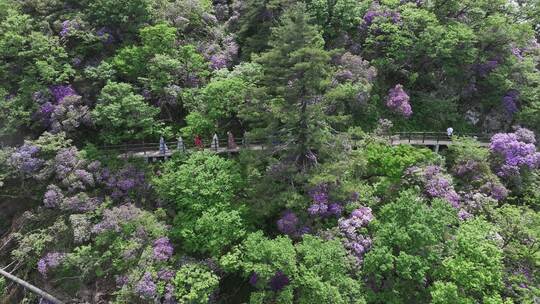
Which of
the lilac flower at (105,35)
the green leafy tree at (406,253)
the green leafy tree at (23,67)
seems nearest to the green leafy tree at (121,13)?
the lilac flower at (105,35)

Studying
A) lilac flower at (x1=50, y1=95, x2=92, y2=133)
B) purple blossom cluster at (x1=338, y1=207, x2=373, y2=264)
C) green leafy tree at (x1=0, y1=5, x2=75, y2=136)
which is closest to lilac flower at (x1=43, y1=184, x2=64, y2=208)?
lilac flower at (x1=50, y1=95, x2=92, y2=133)

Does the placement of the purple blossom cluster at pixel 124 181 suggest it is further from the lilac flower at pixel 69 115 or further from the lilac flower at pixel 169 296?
Answer: the lilac flower at pixel 169 296

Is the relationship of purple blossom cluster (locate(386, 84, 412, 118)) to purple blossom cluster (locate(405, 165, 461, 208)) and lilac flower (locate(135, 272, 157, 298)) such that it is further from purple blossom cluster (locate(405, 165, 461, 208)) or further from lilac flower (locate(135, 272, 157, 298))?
lilac flower (locate(135, 272, 157, 298))

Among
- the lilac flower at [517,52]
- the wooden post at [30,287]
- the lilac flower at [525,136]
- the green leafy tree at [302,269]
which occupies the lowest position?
the wooden post at [30,287]

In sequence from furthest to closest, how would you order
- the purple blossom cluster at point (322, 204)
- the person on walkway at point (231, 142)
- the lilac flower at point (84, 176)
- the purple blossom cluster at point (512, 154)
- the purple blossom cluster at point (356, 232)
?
the person on walkway at point (231, 142) → the purple blossom cluster at point (512, 154) → the lilac flower at point (84, 176) → the purple blossom cluster at point (322, 204) → the purple blossom cluster at point (356, 232)

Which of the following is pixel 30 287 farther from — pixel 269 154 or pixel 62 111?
pixel 269 154

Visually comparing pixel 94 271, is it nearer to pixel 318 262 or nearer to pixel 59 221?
pixel 59 221

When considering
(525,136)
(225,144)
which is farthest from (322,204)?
(525,136)

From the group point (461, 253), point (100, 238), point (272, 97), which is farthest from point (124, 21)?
point (461, 253)
